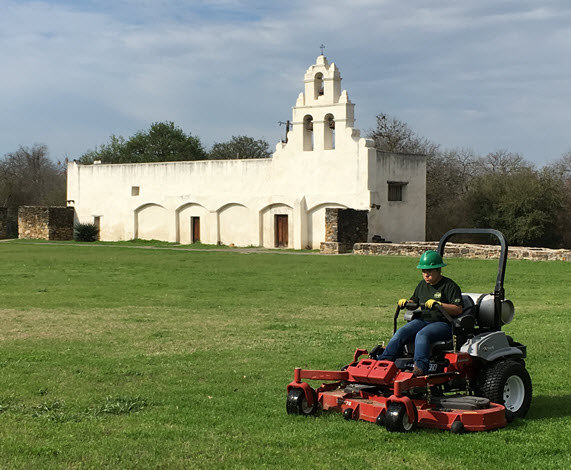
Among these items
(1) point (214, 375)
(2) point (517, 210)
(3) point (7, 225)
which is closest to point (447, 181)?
(2) point (517, 210)

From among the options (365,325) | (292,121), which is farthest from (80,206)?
(365,325)

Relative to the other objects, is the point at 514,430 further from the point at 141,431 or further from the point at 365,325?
the point at 365,325

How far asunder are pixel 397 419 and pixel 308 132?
3683 cm

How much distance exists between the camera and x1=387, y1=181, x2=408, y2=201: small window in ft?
138

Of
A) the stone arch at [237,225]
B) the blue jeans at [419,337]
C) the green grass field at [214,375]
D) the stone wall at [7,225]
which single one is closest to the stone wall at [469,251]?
the stone arch at [237,225]

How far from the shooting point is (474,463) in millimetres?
5840

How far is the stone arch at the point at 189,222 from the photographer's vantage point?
46094 millimetres

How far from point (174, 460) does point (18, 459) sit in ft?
3.60

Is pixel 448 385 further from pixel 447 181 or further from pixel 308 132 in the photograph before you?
pixel 447 181

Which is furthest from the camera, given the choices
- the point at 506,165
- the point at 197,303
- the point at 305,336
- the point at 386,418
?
the point at 506,165

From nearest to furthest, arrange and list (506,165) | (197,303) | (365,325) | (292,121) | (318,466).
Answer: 1. (318,466)
2. (365,325)
3. (197,303)
4. (292,121)
5. (506,165)

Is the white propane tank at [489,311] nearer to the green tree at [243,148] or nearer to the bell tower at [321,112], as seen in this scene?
the bell tower at [321,112]

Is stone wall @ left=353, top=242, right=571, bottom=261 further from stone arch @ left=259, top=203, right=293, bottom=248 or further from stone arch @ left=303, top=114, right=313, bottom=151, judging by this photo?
stone arch @ left=303, top=114, right=313, bottom=151

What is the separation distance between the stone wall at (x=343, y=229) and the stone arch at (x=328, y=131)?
408 centimetres
